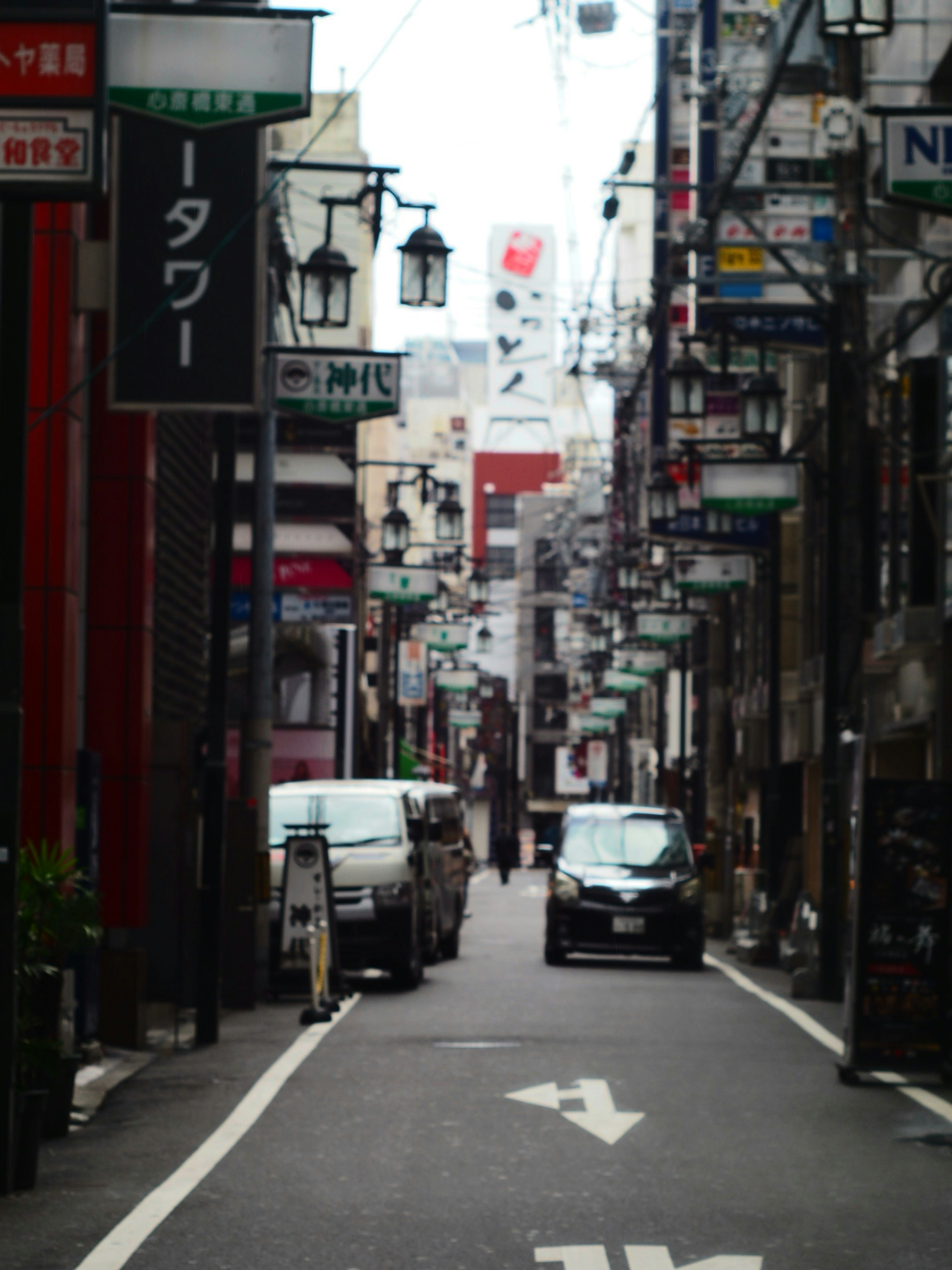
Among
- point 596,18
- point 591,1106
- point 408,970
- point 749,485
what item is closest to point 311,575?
point 596,18

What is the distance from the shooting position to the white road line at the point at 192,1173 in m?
8.41

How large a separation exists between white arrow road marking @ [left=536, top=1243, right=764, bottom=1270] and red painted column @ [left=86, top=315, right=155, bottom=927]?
9.70m

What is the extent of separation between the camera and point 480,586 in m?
53.1

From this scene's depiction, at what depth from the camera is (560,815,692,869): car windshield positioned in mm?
27594

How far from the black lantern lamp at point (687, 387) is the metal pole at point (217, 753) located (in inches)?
361

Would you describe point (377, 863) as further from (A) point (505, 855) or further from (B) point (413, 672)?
(A) point (505, 855)

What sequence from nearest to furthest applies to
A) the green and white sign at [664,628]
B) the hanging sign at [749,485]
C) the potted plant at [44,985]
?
the potted plant at [44,985], the hanging sign at [749,485], the green and white sign at [664,628]

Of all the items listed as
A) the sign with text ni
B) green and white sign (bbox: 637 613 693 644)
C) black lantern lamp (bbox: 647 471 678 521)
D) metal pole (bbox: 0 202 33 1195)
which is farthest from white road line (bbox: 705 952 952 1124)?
green and white sign (bbox: 637 613 693 644)

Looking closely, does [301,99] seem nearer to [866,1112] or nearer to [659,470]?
[866,1112]

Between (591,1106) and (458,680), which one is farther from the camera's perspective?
(458,680)

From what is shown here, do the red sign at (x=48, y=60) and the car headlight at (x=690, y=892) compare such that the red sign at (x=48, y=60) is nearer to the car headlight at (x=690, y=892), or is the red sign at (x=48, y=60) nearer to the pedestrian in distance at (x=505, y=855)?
the car headlight at (x=690, y=892)

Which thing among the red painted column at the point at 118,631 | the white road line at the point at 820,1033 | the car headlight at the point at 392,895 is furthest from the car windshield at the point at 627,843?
the red painted column at the point at 118,631

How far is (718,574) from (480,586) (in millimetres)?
17418

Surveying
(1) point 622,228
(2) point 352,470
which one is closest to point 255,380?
(2) point 352,470
